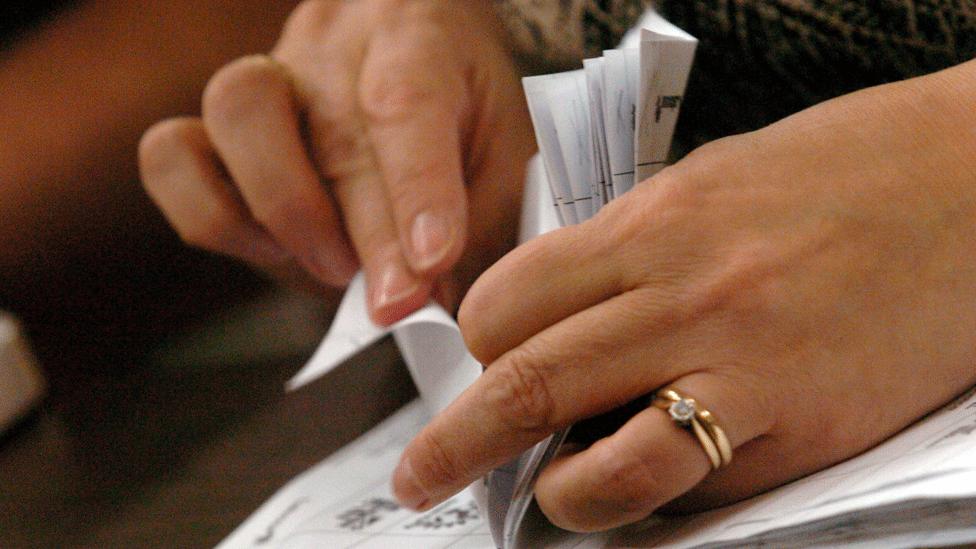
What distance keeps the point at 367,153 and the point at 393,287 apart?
134 mm

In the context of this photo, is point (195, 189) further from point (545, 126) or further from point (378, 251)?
point (545, 126)

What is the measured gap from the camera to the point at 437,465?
1.06 ft

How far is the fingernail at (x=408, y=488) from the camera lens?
13.1 inches

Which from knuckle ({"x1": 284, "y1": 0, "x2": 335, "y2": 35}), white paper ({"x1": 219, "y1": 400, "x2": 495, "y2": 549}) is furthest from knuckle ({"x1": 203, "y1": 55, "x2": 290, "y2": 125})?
white paper ({"x1": 219, "y1": 400, "x2": 495, "y2": 549})

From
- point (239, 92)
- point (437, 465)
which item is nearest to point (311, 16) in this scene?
point (239, 92)

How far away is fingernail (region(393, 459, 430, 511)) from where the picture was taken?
334 mm

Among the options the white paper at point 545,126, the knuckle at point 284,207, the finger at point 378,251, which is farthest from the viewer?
the knuckle at point 284,207

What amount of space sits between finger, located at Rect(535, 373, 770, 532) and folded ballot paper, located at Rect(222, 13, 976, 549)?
0.02 meters

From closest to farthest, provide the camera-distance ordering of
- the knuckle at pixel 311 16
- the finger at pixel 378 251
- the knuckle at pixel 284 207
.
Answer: the finger at pixel 378 251
the knuckle at pixel 284 207
the knuckle at pixel 311 16

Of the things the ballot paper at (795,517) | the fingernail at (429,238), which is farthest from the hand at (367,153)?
the ballot paper at (795,517)

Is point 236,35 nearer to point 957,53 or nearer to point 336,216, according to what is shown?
point 336,216

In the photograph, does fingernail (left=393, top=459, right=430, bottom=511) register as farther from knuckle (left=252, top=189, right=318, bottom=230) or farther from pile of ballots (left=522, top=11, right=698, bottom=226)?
knuckle (left=252, top=189, right=318, bottom=230)

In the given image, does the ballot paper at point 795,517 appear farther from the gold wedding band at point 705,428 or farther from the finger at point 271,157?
the finger at point 271,157

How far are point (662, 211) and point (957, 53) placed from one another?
0.69ft
